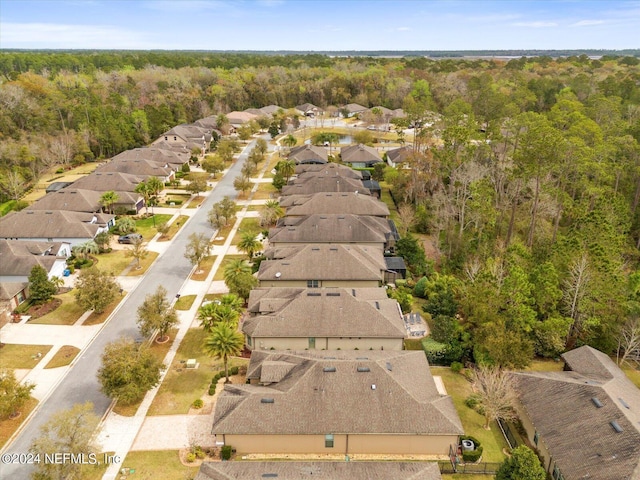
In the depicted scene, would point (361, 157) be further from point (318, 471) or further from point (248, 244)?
point (318, 471)

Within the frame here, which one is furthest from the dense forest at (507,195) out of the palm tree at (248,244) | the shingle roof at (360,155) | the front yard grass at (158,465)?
the front yard grass at (158,465)

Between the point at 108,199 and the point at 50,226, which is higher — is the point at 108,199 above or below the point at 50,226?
above

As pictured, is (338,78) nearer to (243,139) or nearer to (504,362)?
(243,139)

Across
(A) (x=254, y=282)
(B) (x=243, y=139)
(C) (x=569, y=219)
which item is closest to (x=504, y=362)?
(A) (x=254, y=282)

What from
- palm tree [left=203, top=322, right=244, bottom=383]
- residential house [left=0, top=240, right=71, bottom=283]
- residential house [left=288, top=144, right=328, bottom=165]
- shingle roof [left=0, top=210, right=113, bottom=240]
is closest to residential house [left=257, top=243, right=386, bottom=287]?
palm tree [left=203, top=322, right=244, bottom=383]

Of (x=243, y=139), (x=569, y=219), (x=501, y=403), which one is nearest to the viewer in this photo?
(x=501, y=403)

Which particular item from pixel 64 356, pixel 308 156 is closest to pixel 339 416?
pixel 64 356
